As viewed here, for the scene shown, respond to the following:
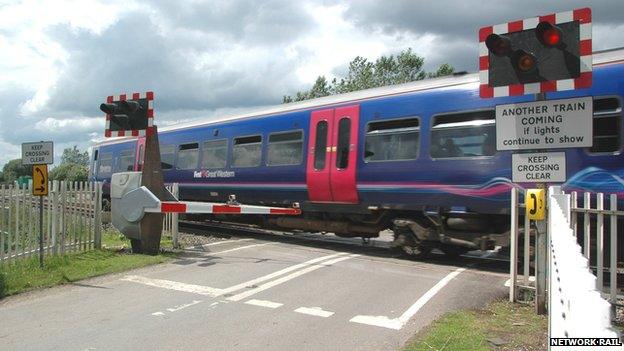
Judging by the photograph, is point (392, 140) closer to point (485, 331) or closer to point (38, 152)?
point (485, 331)

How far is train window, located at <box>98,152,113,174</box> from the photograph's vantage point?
68.0 ft

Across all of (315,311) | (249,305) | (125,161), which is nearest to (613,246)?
(315,311)

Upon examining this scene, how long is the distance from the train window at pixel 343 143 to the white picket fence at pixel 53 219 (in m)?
4.87

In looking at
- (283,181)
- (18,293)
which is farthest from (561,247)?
(283,181)

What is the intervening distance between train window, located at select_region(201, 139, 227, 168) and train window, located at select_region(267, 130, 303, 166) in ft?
6.67

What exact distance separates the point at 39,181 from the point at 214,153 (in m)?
6.33

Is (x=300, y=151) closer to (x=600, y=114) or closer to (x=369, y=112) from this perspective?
(x=369, y=112)

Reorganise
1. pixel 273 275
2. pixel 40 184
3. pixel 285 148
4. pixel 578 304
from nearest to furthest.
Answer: pixel 578 304, pixel 273 275, pixel 40 184, pixel 285 148

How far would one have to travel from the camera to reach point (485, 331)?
18.2ft

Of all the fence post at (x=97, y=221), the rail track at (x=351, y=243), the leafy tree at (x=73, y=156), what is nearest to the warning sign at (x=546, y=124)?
the rail track at (x=351, y=243)

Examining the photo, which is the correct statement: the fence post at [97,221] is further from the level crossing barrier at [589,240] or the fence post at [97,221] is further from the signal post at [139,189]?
the level crossing barrier at [589,240]

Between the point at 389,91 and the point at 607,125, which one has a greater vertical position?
the point at 389,91

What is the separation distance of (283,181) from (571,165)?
6.33 metres

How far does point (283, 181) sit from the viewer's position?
12664mm
